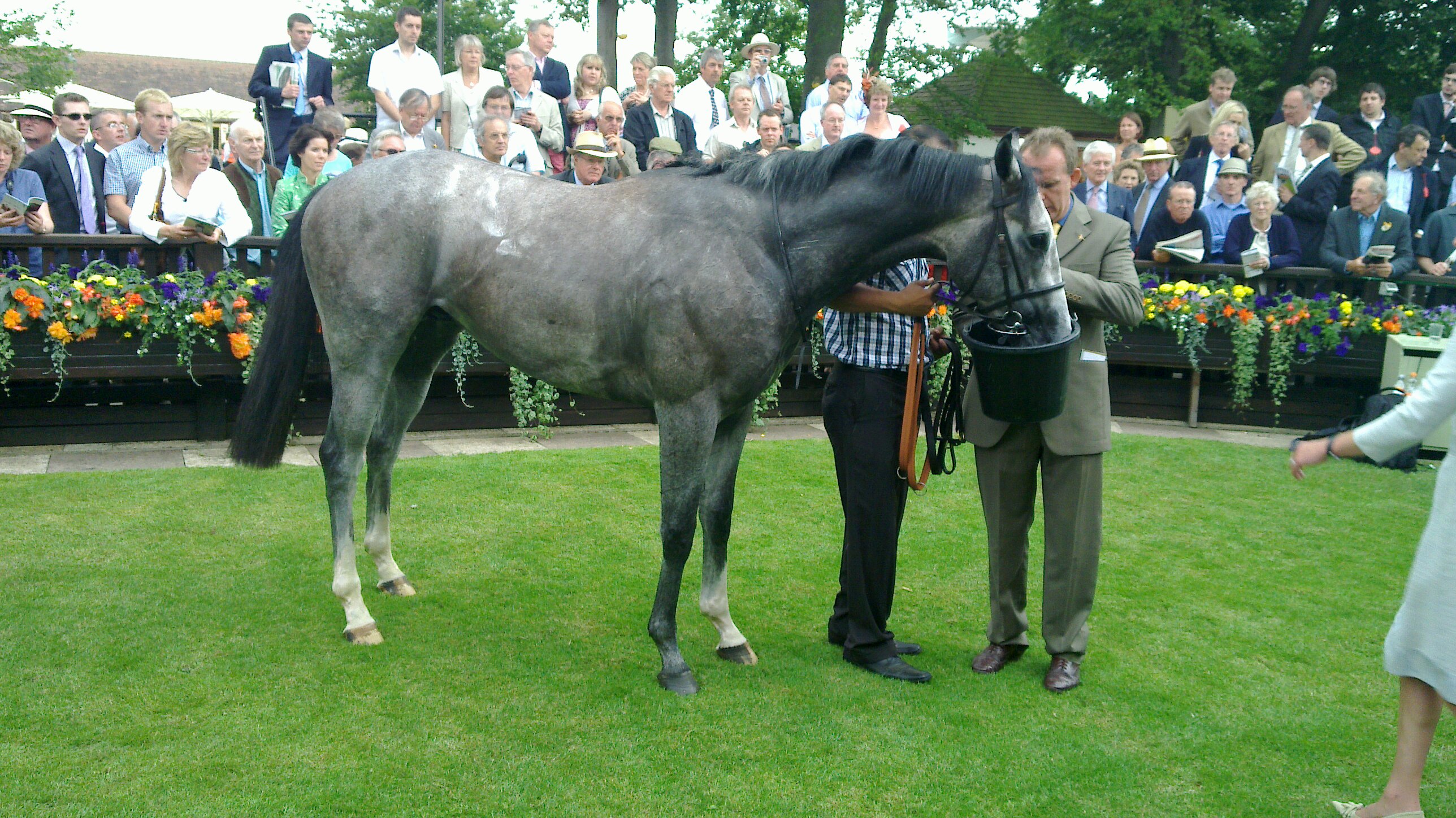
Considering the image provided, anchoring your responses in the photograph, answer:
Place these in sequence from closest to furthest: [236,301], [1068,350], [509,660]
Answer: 1. [1068,350]
2. [509,660]
3. [236,301]

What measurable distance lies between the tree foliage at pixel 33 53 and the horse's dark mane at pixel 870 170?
24291mm

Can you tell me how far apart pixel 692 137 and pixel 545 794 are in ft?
25.7

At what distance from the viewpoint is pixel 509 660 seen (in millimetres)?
4062

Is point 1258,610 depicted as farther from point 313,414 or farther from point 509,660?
point 313,414

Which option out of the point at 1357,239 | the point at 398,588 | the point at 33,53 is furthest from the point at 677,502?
the point at 33,53

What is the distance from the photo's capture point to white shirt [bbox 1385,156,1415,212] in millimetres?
10227

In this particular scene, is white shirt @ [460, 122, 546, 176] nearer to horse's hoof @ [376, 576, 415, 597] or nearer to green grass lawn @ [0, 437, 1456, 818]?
green grass lawn @ [0, 437, 1456, 818]

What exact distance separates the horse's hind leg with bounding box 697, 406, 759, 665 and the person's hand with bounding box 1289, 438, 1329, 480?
180 centimetres

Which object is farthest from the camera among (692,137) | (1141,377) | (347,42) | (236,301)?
(347,42)

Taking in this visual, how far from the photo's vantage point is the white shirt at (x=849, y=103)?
10.3 m

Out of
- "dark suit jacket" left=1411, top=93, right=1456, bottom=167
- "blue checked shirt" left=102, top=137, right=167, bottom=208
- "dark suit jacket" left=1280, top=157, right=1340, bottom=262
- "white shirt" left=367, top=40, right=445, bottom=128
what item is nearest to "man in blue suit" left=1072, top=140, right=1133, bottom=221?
"dark suit jacket" left=1280, top=157, right=1340, bottom=262

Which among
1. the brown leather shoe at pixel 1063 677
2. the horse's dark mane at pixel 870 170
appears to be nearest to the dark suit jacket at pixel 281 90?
the horse's dark mane at pixel 870 170

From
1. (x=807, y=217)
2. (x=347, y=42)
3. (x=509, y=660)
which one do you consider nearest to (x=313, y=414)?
(x=509, y=660)

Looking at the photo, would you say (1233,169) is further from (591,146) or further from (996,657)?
(996,657)
